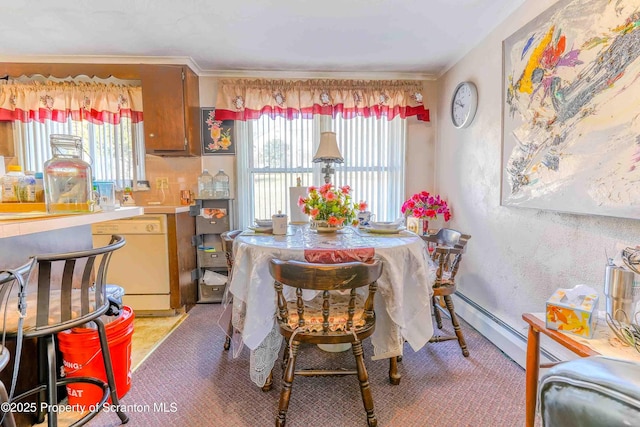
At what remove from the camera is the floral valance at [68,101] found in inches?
113

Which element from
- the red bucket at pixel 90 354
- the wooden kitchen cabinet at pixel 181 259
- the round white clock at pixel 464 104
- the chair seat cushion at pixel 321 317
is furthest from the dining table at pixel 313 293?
the round white clock at pixel 464 104

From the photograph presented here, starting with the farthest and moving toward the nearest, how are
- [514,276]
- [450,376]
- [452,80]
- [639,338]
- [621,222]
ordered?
[452,80] → [514,276] → [450,376] → [621,222] → [639,338]

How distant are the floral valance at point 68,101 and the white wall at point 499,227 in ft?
10.2

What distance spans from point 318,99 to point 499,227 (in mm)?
2052

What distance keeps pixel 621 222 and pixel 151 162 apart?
3.66 metres

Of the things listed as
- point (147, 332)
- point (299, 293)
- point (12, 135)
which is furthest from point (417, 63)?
point (12, 135)

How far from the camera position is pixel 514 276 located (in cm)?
205

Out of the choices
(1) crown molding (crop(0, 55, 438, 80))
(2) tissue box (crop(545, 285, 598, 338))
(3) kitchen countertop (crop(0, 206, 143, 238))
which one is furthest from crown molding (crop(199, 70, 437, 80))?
(2) tissue box (crop(545, 285, 598, 338))

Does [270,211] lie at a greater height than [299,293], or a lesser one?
greater

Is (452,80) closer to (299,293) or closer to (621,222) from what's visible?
(621,222)

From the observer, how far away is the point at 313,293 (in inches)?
68.3

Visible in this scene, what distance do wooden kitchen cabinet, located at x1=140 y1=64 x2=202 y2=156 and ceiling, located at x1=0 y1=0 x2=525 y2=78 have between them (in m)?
0.14

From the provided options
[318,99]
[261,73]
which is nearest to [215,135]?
[261,73]

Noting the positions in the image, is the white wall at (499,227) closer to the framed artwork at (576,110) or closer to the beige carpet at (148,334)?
the framed artwork at (576,110)
